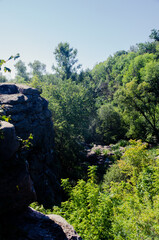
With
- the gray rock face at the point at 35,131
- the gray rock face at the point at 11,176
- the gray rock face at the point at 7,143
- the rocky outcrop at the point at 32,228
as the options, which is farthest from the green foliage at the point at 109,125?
the gray rock face at the point at 7,143

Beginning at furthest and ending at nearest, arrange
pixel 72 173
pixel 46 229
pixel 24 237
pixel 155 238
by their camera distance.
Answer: pixel 72 173 < pixel 155 238 < pixel 46 229 < pixel 24 237

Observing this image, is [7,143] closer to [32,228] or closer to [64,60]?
[32,228]

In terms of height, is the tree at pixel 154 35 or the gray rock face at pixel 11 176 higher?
the tree at pixel 154 35

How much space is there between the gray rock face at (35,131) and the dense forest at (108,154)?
5.86ft

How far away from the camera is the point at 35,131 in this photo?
1120cm

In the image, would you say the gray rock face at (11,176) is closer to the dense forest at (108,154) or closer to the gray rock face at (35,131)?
the dense forest at (108,154)

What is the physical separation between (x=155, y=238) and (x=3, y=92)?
10685 millimetres

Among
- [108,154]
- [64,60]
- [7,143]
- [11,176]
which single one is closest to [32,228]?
[11,176]

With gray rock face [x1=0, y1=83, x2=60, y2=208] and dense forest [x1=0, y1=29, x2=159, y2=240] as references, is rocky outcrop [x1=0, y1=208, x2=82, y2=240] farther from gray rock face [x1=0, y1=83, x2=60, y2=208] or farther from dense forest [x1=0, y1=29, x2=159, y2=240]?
gray rock face [x1=0, y1=83, x2=60, y2=208]

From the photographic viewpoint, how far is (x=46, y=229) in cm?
297

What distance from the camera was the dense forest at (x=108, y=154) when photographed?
4520mm

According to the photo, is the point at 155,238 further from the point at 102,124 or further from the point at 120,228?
the point at 102,124

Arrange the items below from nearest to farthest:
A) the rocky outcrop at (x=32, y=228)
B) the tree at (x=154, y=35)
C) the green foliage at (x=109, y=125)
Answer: the rocky outcrop at (x=32, y=228) < the green foliage at (x=109, y=125) < the tree at (x=154, y=35)

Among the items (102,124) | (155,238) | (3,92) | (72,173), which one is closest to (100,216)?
(155,238)
